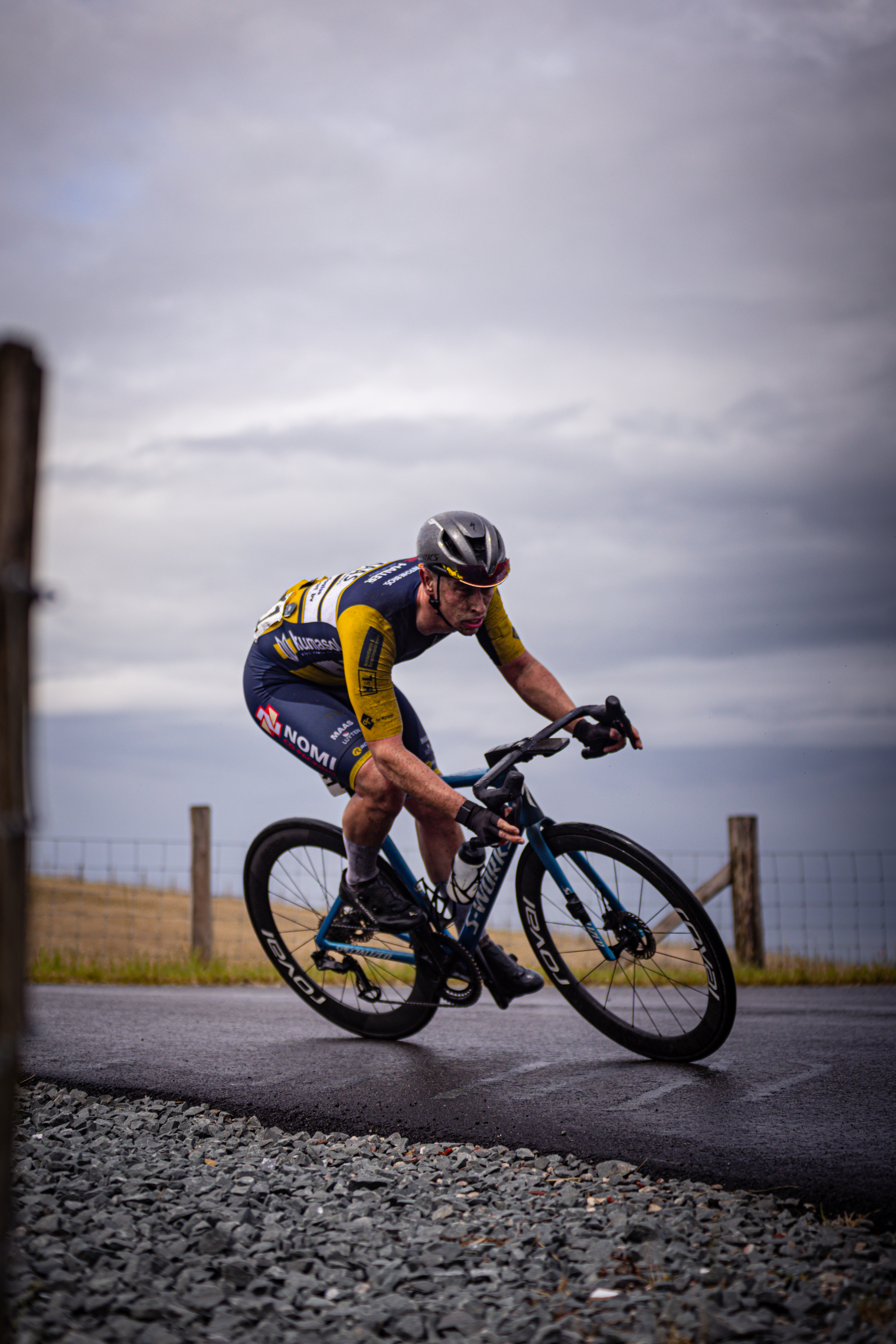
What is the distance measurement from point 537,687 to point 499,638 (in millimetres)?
311

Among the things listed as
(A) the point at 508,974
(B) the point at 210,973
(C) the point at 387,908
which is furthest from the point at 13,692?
(B) the point at 210,973

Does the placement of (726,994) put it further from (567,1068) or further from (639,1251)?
(639,1251)

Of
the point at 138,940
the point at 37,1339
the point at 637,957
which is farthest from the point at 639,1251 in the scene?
the point at 138,940

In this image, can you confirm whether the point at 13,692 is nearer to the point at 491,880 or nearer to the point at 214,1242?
the point at 214,1242

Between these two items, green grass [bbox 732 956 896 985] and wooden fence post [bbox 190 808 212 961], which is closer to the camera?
green grass [bbox 732 956 896 985]

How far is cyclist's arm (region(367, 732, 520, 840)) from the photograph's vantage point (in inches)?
160

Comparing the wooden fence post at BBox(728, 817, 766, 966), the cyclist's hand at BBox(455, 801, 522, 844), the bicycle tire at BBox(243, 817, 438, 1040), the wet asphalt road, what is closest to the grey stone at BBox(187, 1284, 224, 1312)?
the wet asphalt road

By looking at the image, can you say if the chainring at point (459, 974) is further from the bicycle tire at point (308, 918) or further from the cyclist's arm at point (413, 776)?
the cyclist's arm at point (413, 776)

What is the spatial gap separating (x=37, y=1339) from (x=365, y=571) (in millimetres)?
3246

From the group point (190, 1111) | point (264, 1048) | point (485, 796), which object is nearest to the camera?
point (190, 1111)

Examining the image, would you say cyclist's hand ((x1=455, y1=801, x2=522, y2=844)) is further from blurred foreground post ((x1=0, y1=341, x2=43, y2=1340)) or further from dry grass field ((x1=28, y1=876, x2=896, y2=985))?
blurred foreground post ((x1=0, y1=341, x2=43, y2=1340))

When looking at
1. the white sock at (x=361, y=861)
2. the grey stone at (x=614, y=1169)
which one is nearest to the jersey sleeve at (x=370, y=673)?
the white sock at (x=361, y=861)

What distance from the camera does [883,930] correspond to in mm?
11445

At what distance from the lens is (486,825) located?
396cm
